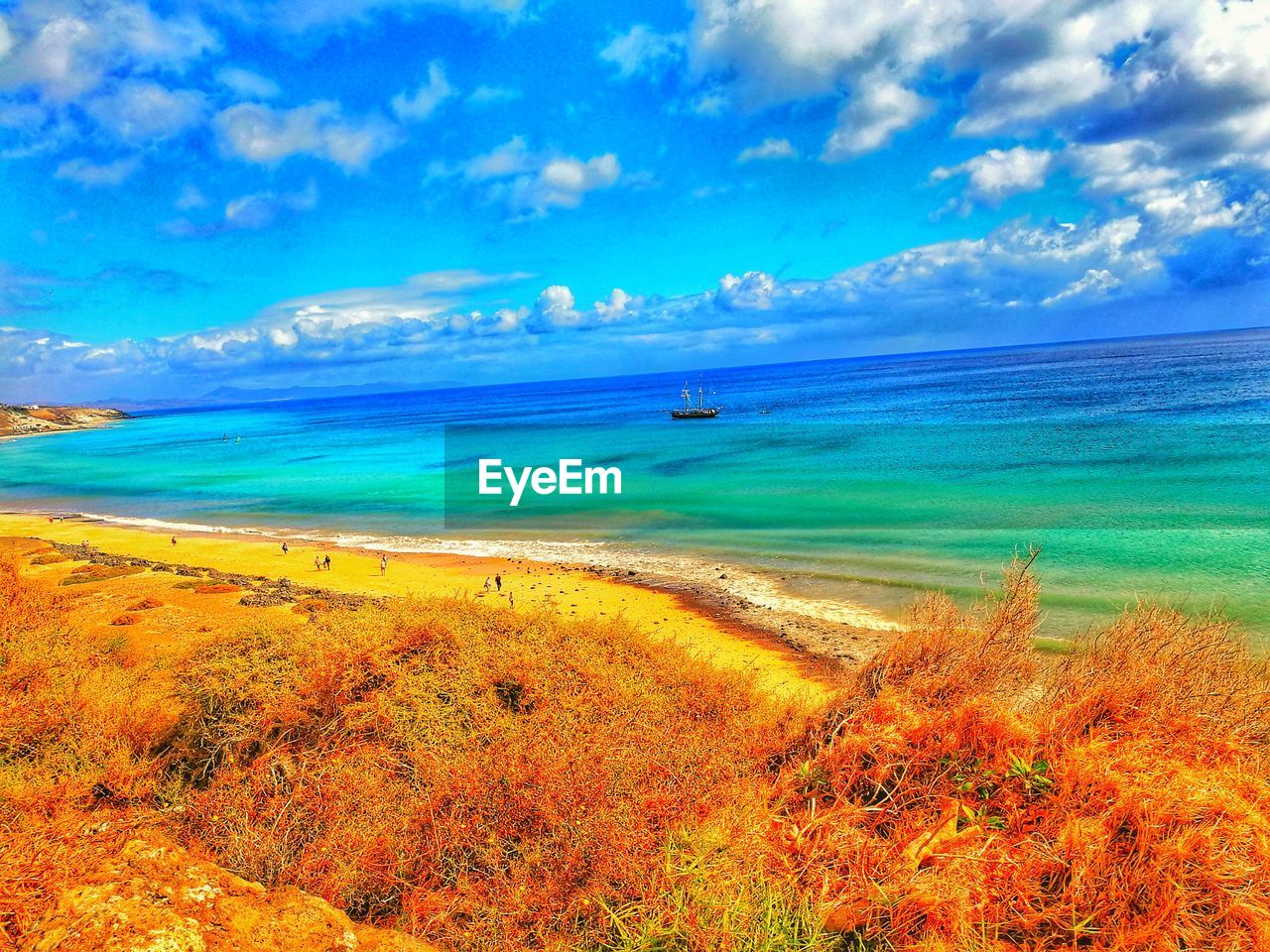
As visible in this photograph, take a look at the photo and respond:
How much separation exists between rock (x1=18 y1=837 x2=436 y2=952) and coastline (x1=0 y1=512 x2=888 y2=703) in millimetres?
5522

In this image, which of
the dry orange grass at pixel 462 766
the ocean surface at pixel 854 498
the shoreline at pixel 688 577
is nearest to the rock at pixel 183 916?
the dry orange grass at pixel 462 766

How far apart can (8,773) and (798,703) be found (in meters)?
7.59

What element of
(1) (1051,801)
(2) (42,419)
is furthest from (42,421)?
(1) (1051,801)

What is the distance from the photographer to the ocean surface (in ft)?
64.1

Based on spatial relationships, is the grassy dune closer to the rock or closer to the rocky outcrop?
the rock

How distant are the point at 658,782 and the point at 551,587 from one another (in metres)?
15.5

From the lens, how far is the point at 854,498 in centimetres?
3222

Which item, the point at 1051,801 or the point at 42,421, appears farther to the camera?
the point at 42,421

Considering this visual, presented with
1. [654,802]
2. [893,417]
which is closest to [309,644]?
[654,802]

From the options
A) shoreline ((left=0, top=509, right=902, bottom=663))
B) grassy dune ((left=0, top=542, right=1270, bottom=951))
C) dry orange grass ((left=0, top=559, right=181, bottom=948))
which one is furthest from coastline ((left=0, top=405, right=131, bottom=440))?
grassy dune ((left=0, top=542, right=1270, bottom=951))

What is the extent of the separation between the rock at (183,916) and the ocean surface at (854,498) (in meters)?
14.8

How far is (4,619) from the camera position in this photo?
7.09 meters

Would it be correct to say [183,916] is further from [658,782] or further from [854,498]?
[854,498]

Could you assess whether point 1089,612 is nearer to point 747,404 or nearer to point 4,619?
point 4,619
